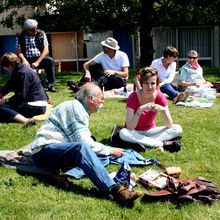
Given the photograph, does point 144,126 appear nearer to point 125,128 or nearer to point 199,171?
point 125,128

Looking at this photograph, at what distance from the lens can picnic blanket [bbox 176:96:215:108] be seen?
949cm

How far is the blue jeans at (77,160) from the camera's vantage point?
460cm

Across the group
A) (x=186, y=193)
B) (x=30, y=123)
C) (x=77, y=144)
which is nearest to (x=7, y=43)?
(x=30, y=123)

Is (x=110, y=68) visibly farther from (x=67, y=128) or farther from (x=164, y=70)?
(x=67, y=128)

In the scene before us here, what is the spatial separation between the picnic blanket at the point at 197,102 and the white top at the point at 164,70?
63 centimetres

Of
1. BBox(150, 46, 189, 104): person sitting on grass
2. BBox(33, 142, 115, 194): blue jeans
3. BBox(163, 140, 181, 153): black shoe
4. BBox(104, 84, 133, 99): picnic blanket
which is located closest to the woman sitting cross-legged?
BBox(163, 140, 181, 153): black shoe

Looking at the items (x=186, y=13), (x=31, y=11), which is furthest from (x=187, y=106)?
(x=31, y=11)

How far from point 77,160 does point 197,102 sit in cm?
555

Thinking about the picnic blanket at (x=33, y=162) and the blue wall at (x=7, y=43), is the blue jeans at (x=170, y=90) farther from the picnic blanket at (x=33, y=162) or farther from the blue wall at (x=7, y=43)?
the blue wall at (x=7, y=43)

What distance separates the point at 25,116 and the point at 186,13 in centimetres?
1398

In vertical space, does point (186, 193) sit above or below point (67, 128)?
below

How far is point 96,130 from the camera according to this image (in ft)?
23.9

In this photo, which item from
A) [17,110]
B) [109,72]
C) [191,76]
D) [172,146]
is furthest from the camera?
[191,76]

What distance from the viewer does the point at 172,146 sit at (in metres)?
6.28
